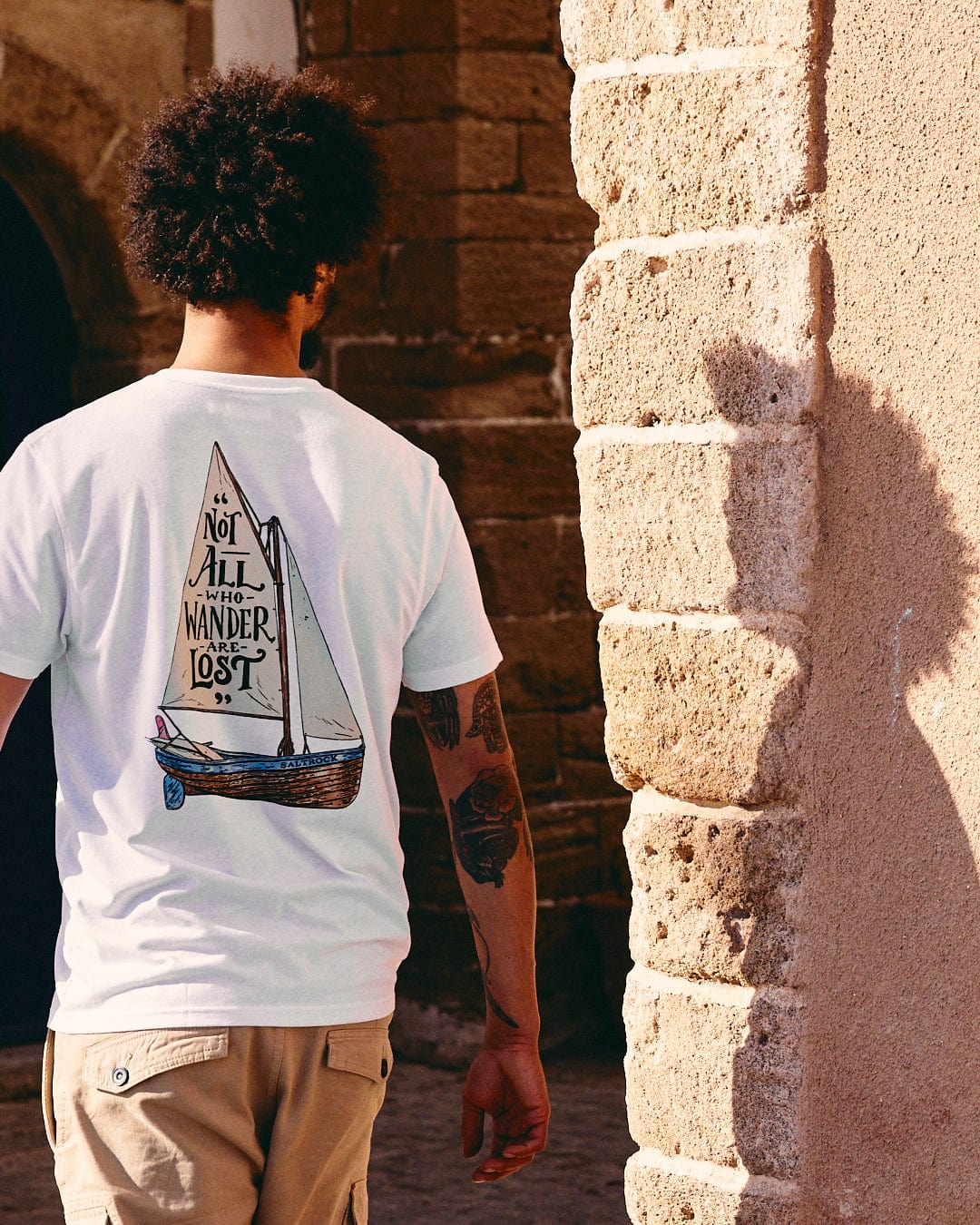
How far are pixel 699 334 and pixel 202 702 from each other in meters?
0.94

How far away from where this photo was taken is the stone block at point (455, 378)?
18.2 feet

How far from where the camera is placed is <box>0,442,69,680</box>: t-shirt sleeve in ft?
6.59

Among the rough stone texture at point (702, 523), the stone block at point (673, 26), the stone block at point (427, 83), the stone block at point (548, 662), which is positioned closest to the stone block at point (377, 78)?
the stone block at point (427, 83)

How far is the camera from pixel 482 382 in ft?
18.3

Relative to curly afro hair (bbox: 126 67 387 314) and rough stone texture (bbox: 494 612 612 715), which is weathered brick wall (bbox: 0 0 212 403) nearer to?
rough stone texture (bbox: 494 612 612 715)

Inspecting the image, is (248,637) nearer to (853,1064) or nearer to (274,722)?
(274,722)

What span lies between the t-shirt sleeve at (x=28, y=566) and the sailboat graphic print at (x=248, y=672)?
146mm

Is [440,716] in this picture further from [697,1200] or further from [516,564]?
[516,564]

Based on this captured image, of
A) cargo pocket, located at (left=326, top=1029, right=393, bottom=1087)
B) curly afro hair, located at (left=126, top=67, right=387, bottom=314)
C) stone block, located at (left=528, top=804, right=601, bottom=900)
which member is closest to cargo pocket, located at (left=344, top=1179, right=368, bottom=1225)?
cargo pocket, located at (left=326, top=1029, right=393, bottom=1087)

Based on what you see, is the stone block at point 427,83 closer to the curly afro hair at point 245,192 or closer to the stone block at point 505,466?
the stone block at point 505,466

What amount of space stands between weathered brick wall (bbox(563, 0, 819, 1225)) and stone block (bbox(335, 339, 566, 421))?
113 inches

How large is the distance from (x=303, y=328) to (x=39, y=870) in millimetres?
3671

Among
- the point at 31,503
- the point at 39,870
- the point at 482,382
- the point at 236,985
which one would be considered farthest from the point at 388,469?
the point at 39,870

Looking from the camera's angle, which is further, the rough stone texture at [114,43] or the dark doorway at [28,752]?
the dark doorway at [28,752]
